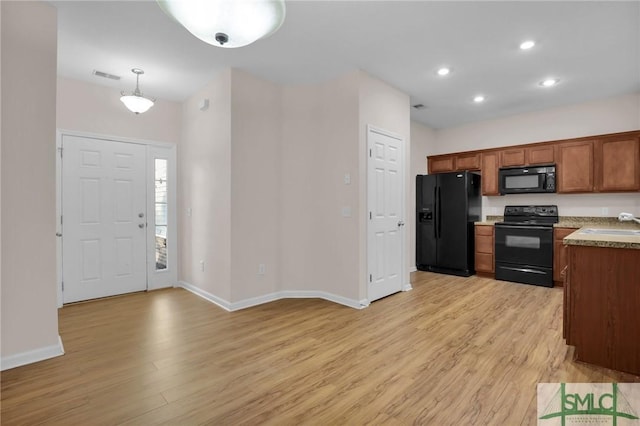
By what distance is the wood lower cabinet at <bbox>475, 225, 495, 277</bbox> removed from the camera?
197 inches

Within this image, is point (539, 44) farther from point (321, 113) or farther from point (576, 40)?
point (321, 113)

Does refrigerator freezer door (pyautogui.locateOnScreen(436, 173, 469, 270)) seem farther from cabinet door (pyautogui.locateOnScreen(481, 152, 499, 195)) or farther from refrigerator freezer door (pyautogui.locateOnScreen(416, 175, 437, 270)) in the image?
cabinet door (pyautogui.locateOnScreen(481, 152, 499, 195))

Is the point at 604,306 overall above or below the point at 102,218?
A: below

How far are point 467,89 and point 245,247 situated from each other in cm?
358

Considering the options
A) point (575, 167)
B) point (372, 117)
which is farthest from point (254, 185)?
point (575, 167)

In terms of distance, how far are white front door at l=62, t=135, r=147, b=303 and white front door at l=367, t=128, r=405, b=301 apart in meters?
3.14

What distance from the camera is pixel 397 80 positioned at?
3865 mm

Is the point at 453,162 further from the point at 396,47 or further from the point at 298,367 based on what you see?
the point at 298,367

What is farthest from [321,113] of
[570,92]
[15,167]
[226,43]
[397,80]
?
[570,92]

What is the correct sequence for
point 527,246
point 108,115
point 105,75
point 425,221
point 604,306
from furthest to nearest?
point 425,221 → point 527,246 → point 108,115 → point 105,75 → point 604,306

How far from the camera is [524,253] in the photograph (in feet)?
15.1

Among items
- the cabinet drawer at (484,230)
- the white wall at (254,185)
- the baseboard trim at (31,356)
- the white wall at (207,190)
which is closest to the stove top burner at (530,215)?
the cabinet drawer at (484,230)

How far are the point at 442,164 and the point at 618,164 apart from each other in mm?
2450

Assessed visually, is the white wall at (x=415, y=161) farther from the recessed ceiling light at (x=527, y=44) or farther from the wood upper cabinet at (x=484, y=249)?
the recessed ceiling light at (x=527, y=44)
